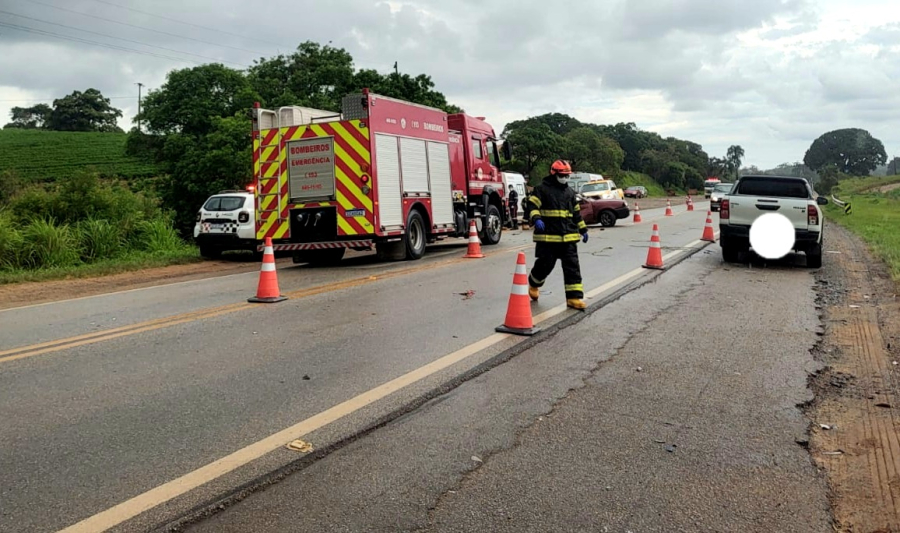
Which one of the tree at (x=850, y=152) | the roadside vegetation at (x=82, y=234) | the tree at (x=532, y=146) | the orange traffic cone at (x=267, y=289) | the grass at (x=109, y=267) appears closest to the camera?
the orange traffic cone at (x=267, y=289)

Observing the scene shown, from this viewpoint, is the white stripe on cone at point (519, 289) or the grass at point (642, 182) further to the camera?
the grass at point (642, 182)

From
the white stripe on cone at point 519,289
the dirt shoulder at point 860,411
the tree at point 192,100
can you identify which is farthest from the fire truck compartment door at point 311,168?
the tree at point 192,100

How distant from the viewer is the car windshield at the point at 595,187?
27188 mm

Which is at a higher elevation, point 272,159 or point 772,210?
point 272,159

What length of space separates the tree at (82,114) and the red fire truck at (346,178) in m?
106

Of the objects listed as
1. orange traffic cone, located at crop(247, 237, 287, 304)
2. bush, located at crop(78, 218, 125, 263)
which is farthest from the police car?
orange traffic cone, located at crop(247, 237, 287, 304)

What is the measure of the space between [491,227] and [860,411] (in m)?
13.9

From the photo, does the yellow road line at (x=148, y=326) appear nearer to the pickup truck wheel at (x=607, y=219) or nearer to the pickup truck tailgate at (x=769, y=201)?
the pickup truck tailgate at (x=769, y=201)

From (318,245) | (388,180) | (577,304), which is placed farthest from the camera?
(388,180)

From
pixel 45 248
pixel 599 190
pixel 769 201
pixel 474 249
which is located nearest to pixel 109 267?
pixel 45 248

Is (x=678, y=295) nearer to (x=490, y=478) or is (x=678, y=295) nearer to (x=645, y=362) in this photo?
(x=645, y=362)

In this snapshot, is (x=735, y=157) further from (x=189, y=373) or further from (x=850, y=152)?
(x=189, y=373)

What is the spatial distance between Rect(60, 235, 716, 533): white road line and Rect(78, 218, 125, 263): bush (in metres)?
12.4

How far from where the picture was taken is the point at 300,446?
3.84 m
